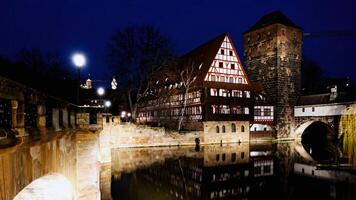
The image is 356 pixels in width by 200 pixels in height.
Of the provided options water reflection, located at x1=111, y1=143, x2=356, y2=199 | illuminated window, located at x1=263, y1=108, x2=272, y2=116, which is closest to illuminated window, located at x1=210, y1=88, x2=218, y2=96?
illuminated window, located at x1=263, y1=108, x2=272, y2=116

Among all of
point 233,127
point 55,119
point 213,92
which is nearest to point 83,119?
point 55,119

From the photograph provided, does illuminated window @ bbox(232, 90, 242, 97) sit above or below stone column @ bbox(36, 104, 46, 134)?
above

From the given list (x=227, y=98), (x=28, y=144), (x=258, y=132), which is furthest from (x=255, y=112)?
(x=28, y=144)

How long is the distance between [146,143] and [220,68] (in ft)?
39.0

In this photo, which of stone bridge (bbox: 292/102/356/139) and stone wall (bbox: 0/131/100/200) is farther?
stone bridge (bbox: 292/102/356/139)

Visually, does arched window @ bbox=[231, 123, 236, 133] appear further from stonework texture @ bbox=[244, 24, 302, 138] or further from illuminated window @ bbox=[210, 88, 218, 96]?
stonework texture @ bbox=[244, 24, 302, 138]

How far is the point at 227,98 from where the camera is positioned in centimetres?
3416

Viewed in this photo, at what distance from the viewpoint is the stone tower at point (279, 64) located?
39.8 m

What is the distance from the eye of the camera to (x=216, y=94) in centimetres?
3359

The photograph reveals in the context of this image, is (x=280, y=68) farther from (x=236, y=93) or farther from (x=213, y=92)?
(x=213, y=92)

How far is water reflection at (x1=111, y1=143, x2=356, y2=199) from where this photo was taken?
13.9 m

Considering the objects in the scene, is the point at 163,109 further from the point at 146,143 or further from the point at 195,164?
the point at 195,164

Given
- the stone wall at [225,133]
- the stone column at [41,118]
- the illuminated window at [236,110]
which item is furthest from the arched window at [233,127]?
the stone column at [41,118]

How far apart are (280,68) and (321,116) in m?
7.83
